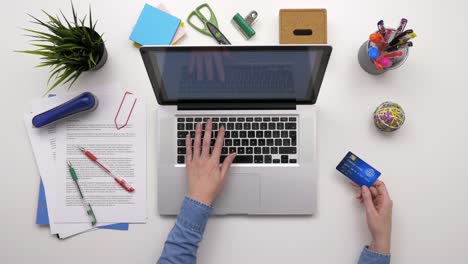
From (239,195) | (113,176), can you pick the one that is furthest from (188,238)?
(113,176)

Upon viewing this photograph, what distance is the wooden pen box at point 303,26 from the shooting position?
31.1 inches

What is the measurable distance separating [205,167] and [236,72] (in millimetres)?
240

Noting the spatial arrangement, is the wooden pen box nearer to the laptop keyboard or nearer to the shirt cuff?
the laptop keyboard

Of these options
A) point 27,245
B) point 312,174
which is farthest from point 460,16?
point 27,245

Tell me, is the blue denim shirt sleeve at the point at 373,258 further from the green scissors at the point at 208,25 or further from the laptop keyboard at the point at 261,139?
the green scissors at the point at 208,25

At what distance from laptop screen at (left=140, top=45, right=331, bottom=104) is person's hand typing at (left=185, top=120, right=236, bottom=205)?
100mm

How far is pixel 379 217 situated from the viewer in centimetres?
74

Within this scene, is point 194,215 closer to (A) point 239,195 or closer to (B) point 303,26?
(A) point 239,195

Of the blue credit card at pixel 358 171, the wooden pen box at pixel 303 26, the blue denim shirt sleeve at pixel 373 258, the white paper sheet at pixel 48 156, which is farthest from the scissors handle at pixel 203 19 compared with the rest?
the blue denim shirt sleeve at pixel 373 258

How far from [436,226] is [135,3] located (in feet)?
3.22

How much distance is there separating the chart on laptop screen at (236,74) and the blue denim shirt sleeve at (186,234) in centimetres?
27

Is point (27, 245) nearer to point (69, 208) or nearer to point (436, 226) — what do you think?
point (69, 208)

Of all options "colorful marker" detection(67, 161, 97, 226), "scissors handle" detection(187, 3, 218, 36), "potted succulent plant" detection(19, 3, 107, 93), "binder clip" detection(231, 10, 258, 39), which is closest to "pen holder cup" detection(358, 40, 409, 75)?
"binder clip" detection(231, 10, 258, 39)

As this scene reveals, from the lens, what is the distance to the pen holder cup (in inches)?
29.2
